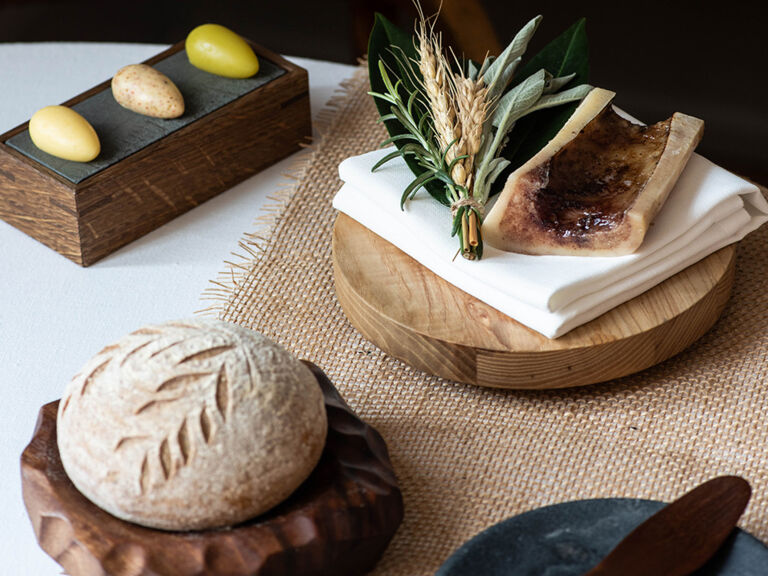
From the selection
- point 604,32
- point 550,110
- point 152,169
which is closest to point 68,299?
point 152,169

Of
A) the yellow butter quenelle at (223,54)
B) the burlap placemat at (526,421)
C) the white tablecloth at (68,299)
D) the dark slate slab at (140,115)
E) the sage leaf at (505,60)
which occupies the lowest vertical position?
the white tablecloth at (68,299)

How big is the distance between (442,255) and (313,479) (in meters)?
0.32

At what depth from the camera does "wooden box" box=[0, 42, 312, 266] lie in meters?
1.24

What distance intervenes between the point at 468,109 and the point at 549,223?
146mm

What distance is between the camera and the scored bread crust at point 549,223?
1028 mm

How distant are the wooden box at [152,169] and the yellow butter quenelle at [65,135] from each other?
0.02 m

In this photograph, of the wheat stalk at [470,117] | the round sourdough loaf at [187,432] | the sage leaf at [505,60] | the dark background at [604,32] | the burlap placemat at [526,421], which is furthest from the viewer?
the dark background at [604,32]

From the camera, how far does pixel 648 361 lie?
1037 mm

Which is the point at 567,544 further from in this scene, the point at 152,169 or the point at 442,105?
the point at 152,169

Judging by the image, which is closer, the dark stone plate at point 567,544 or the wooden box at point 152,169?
the dark stone plate at point 567,544

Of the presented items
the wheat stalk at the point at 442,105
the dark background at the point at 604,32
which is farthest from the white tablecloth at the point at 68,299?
the dark background at the point at 604,32

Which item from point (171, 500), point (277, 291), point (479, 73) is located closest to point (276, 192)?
point (277, 291)

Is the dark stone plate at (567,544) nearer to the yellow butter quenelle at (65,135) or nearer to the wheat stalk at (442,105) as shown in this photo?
the wheat stalk at (442,105)

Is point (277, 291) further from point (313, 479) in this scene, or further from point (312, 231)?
point (313, 479)
